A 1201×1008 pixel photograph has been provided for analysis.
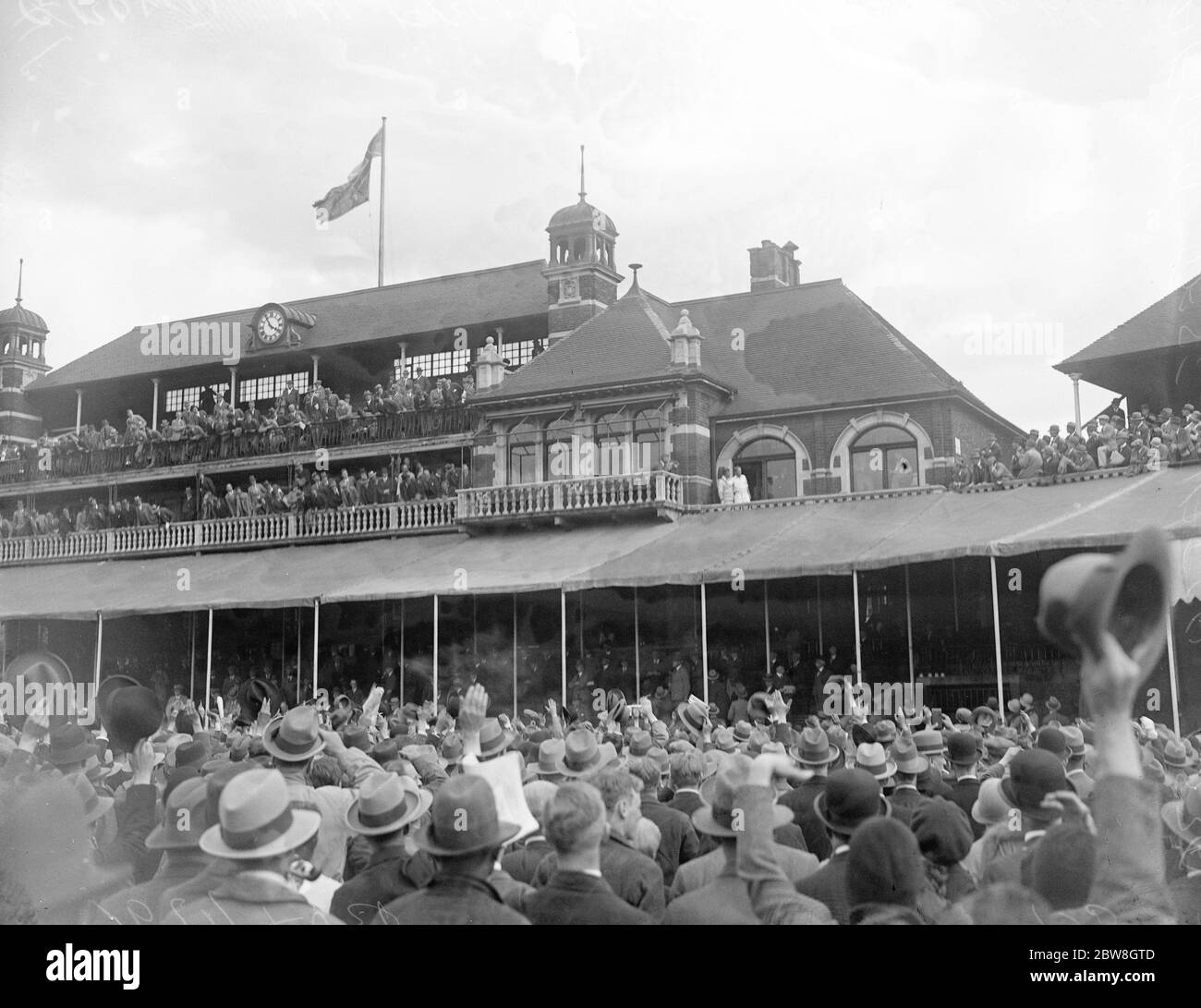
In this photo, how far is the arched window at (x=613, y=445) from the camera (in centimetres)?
2942

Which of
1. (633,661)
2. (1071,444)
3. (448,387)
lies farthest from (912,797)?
(448,387)

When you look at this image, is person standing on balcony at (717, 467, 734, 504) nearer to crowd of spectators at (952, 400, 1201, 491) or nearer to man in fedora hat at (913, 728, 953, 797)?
crowd of spectators at (952, 400, 1201, 491)

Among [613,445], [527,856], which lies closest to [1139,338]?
[613,445]

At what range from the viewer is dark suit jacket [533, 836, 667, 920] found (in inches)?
241

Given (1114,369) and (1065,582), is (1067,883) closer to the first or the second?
(1065,582)

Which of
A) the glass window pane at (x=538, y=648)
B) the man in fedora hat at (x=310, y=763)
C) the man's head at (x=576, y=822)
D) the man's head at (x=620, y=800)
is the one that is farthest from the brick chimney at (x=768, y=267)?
the man's head at (x=576, y=822)

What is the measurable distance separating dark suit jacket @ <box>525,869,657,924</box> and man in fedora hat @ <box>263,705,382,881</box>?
1708 millimetres

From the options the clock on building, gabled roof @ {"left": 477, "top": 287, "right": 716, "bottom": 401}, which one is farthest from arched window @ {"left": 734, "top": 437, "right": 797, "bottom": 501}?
the clock on building

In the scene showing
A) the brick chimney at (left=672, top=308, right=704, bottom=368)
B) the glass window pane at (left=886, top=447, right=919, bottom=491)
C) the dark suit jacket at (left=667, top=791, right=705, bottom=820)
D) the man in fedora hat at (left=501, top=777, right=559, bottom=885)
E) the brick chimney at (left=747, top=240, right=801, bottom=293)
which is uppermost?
the brick chimney at (left=747, top=240, right=801, bottom=293)

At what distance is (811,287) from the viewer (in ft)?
106

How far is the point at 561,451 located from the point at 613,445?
121 centimetres

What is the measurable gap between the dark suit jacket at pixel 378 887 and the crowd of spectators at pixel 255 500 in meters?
24.6

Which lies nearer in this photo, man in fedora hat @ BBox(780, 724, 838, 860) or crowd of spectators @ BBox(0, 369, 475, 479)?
man in fedora hat @ BBox(780, 724, 838, 860)

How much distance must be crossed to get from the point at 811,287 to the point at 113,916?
92.1 feet
